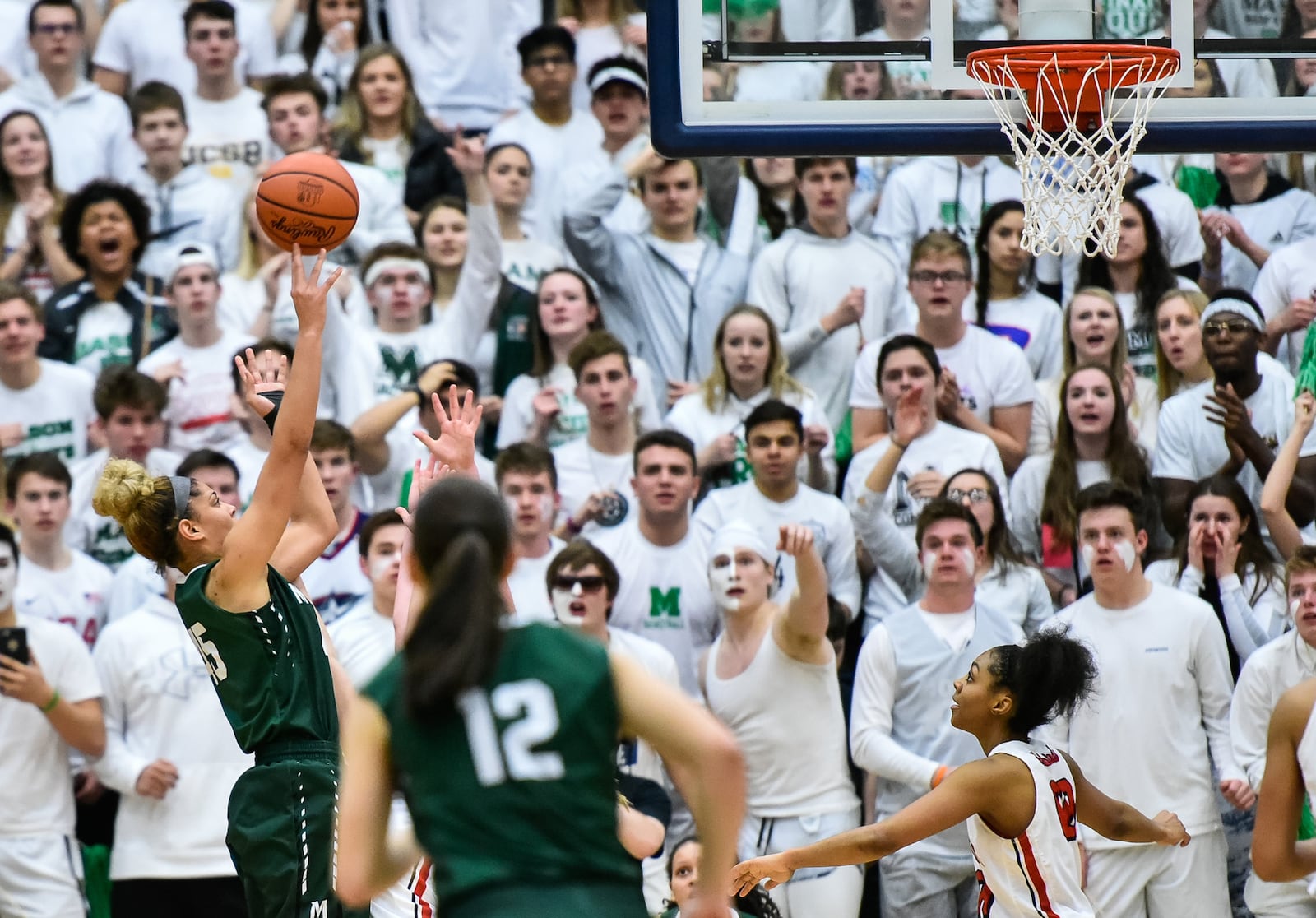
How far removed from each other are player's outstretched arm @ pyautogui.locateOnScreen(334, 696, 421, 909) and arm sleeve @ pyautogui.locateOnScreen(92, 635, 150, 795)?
193 inches

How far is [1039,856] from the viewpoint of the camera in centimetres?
529

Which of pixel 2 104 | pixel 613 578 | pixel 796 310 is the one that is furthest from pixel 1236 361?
pixel 2 104

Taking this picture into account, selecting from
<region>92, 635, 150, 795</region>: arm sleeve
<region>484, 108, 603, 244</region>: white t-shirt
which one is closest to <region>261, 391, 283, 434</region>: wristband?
<region>92, 635, 150, 795</region>: arm sleeve

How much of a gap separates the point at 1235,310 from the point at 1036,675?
12.7 ft

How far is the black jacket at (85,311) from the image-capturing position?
9891 mm

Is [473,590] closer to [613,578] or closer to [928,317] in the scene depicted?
[613,578]

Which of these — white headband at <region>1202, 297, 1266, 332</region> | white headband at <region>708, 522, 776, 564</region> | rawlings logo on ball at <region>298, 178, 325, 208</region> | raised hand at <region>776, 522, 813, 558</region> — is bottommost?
white headband at <region>708, 522, 776, 564</region>

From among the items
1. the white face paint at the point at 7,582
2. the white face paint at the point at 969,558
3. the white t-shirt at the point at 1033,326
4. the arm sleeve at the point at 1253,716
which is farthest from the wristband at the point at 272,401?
the white t-shirt at the point at 1033,326

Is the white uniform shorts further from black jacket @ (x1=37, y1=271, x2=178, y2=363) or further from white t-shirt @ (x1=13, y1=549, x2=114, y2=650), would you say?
black jacket @ (x1=37, y1=271, x2=178, y2=363)

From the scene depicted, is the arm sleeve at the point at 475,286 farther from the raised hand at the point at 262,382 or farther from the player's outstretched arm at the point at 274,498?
the player's outstretched arm at the point at 274,498

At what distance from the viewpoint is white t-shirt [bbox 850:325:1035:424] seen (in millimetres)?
9031

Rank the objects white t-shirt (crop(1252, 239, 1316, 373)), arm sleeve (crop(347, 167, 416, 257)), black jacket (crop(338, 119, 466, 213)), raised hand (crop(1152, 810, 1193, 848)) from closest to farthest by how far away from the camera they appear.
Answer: raised hand (crop(1152, 810, 1193, 848)) < white t-shirt (crop(1252, 239, 1316, 373)) < arm sleeve (crop(347, 167, 416, 257)) < black jacket (crop(338, 119, 466, 213))

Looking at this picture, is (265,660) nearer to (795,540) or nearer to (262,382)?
(262,382)

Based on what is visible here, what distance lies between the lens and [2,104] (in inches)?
444
